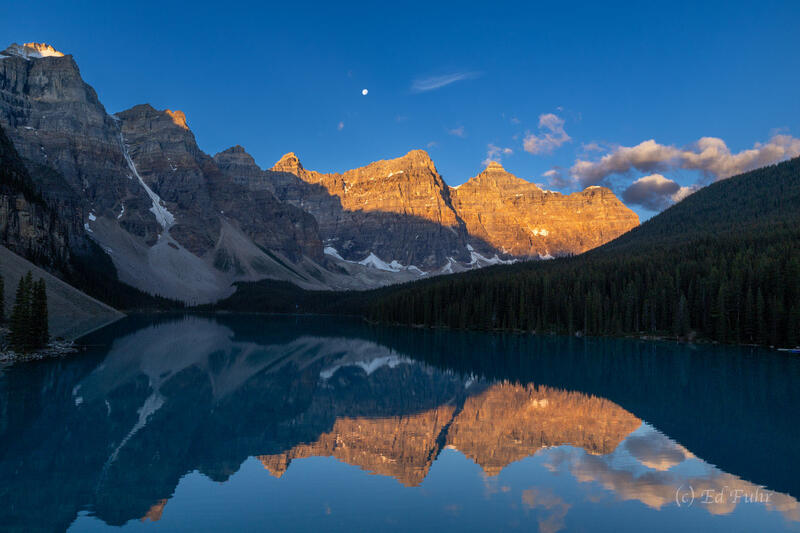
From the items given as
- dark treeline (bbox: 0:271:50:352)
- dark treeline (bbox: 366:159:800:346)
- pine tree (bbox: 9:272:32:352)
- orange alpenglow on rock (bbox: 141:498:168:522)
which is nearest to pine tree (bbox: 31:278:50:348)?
dark treeline (bbox: 0:271:50:352)

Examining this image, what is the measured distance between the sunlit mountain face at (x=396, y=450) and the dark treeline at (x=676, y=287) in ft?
109

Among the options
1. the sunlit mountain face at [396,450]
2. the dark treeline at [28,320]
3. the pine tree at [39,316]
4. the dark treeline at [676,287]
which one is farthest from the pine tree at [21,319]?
the dark treeline at [676,287]

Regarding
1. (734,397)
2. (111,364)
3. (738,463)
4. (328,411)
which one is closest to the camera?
(738,463)

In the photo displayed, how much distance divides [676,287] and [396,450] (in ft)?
247

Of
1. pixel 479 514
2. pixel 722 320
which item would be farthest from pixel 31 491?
pixel 722 320

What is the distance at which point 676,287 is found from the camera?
82562 mm

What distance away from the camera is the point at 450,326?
11025cm

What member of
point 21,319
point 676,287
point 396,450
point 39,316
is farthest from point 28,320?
point 676,287

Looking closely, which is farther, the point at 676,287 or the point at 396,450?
the point at 676,287

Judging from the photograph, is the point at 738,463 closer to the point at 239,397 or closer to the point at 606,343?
the point at 239,397

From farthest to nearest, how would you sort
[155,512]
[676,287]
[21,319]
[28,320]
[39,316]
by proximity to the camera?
[676,287]
[39,316]
[28,320]
[21,319]
[155,512]

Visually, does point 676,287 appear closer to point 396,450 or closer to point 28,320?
point 396,450

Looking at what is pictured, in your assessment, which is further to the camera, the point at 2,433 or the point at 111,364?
the point at 111,364

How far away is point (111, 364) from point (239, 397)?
1902cm
